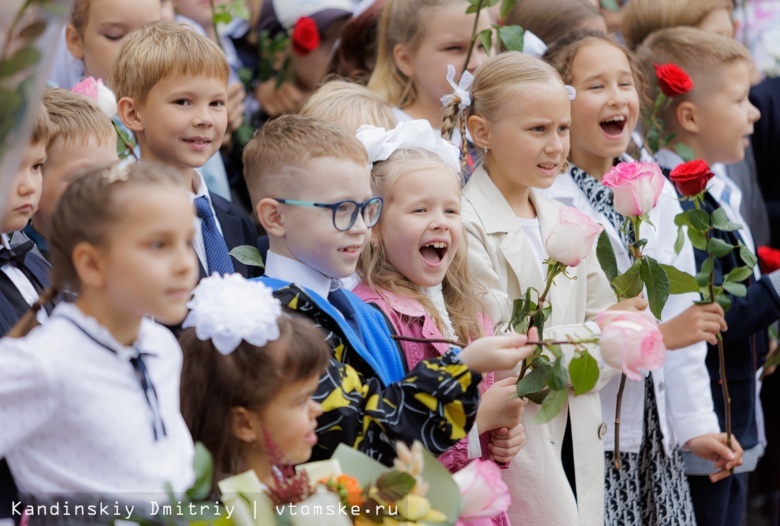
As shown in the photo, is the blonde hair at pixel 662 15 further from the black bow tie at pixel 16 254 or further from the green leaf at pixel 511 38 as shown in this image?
the black bow tie at pixel 16 254

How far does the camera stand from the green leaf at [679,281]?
10.7 feet

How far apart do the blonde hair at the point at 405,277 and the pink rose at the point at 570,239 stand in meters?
0.40

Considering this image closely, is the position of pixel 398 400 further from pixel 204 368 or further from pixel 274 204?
pixel 274 204

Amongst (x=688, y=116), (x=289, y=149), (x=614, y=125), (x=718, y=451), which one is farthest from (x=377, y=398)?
(x=688, y=116)

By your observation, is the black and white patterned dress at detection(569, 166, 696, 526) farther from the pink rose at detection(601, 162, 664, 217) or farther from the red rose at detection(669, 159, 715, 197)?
the pink rose at detection(601, 162, 664, 217)

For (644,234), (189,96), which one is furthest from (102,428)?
(644,234)

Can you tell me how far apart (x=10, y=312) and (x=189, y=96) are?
98cm

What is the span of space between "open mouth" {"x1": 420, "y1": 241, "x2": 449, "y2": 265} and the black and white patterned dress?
0.91m

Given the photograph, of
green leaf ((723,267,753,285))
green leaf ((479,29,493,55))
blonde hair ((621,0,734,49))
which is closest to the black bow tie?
green leaf ((479,29,493,55))

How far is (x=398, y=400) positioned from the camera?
2.64 metres

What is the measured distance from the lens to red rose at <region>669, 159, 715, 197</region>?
3473mm

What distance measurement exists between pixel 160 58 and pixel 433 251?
98 centimetres

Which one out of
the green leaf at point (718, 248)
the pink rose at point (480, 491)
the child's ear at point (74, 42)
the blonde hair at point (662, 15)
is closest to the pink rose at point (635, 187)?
the green leaf at point (718, 248)

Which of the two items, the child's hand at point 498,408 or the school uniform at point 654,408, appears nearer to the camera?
the child's hand at point 498,408
